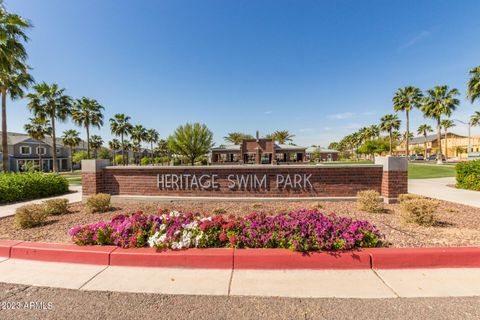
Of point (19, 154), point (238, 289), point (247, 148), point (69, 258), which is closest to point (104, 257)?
point (69, 258)

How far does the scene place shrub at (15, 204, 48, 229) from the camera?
18.6 ft

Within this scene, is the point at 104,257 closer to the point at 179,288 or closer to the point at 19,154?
the point at 179,288

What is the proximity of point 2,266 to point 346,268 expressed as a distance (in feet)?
20.4

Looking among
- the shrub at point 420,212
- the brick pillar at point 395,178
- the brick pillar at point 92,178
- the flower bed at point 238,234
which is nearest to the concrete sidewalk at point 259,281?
the flower bed at point 238,234

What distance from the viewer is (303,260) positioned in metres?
3.71

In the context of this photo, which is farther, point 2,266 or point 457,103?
point 457,103

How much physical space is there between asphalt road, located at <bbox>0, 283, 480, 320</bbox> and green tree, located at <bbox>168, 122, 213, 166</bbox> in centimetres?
3549

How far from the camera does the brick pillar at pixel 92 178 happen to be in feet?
30.1

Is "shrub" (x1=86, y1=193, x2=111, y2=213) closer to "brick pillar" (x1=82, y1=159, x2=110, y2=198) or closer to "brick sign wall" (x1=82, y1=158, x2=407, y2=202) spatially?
"brick sign wall" (x1=82, y1=158, x2=407, y2=202)

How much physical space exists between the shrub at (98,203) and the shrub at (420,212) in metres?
9.24

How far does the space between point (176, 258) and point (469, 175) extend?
1580 cm

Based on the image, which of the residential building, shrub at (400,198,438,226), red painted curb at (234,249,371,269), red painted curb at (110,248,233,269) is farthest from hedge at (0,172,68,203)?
the residential building

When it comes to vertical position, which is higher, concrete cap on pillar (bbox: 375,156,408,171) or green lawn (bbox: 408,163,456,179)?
concrete cap on pillar (bbox: 375,156,408,171)

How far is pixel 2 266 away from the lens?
3.93 meters
